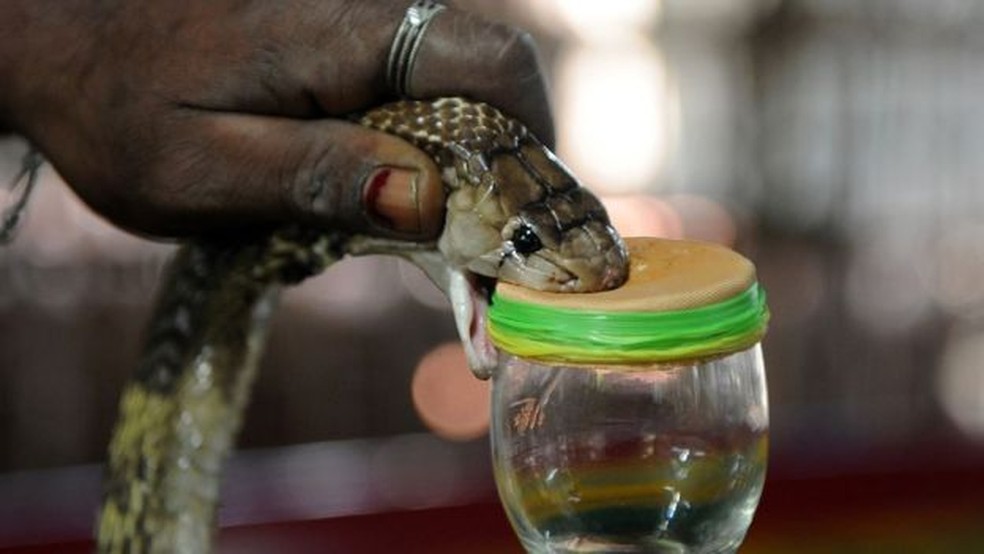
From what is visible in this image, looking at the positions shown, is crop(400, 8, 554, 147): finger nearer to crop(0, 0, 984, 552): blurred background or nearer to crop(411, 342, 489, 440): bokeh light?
crop(0, 0, 984, 552): blurred background

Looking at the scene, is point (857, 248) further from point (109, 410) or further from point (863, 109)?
point (109, 410)

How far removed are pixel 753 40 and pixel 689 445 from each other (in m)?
2.53

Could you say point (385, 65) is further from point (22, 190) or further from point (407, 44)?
point (22, 190)

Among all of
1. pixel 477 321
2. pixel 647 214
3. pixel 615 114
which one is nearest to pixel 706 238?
pixel 647 214

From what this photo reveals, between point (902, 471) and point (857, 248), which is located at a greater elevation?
point (902, 471)

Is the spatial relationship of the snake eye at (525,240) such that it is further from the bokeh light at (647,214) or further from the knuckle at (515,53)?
the bokeh light at (647,214)

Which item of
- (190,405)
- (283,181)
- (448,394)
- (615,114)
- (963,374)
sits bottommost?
(963,374)

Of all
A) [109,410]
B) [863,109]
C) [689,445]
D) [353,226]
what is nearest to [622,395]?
[689,445]

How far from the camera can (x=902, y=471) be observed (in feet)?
5.24

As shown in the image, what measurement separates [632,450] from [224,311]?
9.5 inches

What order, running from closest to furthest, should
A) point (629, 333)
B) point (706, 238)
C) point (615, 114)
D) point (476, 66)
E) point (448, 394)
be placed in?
1. point (629, 333)
2. point (476, 66)
3. point (448, 394)
4. point (706, 238)
5. point (615, 114)

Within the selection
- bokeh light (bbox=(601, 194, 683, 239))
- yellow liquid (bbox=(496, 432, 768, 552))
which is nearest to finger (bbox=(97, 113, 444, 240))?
yellow liquid (bbox=(496, 432, 768, 552))

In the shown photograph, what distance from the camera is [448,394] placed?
109 inches

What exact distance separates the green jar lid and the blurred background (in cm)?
145
